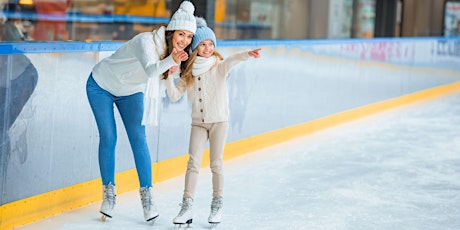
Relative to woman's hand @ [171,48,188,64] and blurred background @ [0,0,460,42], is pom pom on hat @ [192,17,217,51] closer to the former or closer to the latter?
woman's hand @ [171,48,188,64]

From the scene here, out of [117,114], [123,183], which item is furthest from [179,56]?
[123,183]

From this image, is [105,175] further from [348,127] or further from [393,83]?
[393,83]

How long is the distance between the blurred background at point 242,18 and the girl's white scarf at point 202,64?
6.91 meters

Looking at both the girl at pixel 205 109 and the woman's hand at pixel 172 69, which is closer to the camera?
the woman's hand at pixel 172 69

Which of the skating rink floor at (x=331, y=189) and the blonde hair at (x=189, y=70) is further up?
the blonde hair at (x=189, y=70)

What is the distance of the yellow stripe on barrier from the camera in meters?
4.15

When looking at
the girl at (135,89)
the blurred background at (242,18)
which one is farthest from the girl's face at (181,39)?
the blurred background at (242,18)

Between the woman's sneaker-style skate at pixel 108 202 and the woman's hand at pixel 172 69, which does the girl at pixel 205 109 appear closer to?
the woman's hand at pixel 172 69

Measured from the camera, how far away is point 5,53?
155 inches

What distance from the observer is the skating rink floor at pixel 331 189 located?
14.7 feet

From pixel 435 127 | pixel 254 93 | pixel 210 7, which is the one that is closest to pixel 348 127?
pixel 435 127

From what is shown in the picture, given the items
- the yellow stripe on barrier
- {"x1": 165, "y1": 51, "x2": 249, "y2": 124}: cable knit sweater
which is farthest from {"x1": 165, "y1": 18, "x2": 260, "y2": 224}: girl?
the yellow stripe on barrier

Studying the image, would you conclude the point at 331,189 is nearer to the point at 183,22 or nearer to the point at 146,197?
the point at 146,197

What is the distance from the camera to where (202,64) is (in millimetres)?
4156
